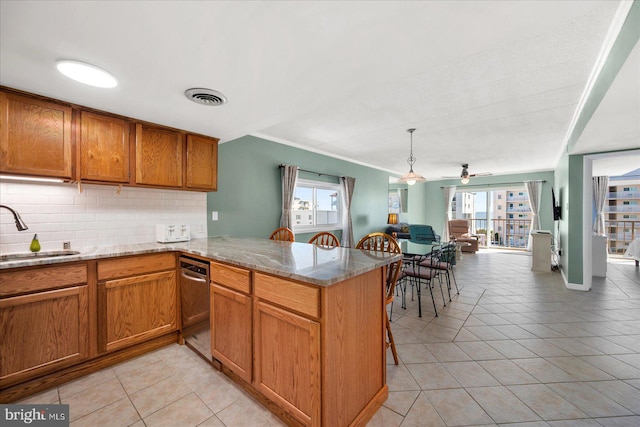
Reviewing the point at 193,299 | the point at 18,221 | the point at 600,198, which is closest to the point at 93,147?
the point at 18,221

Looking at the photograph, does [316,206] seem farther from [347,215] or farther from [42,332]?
[42,332]

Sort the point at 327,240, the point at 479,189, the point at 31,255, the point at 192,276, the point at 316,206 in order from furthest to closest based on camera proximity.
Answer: the point at 479,189, the point at 316,206, the point at 327,240, the point at 192,276, the point at 31,255

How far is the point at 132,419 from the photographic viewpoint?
1.54 meters

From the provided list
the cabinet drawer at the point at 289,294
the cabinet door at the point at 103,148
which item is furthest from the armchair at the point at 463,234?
the cabinet door at the point at 103,148

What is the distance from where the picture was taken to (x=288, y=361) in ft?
4.55

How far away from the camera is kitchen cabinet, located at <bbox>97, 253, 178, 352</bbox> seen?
79.1 inches

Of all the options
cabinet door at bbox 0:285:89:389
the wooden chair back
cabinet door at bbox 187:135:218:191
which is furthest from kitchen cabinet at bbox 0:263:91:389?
the wooden chair back

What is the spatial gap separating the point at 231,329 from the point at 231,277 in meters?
0.37

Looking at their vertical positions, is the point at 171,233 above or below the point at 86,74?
below

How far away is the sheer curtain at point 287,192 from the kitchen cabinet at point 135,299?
1909 millimetres

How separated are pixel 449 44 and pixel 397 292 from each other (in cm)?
334

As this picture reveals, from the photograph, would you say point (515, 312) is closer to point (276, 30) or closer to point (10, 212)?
point (276, 30)

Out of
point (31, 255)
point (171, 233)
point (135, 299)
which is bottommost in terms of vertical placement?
point (135, 299)

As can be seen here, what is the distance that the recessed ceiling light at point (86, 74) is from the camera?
1540 millimetres
